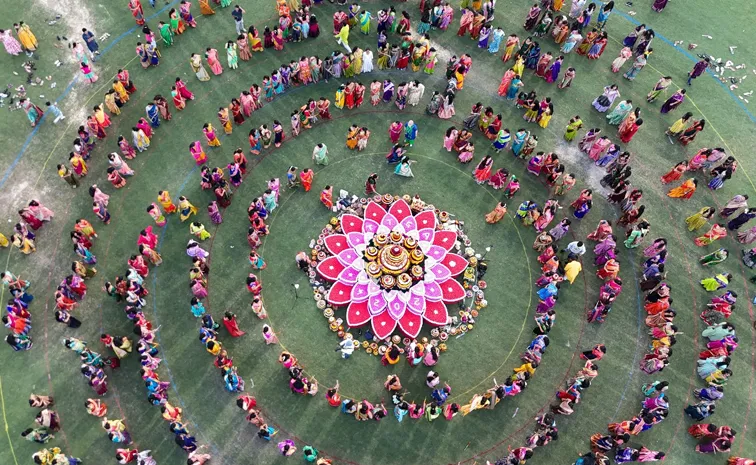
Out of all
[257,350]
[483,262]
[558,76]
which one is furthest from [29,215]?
[558,76]

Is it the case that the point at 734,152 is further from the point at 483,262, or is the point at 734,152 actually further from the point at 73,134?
the point at 73,134

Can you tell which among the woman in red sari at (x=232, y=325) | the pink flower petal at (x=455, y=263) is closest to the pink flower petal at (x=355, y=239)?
the pink flower petal at (x=455, y=263)

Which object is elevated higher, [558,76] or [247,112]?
[558,76]

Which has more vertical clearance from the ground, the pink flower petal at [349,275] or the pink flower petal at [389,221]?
the pink flower petal at [389,221]

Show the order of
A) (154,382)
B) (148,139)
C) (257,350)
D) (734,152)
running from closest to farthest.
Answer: (154,382) → (257,350) → (148,139) → (734,152)

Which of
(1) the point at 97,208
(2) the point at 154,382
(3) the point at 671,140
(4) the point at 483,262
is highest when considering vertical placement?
Answer: (3) the point at 671,140

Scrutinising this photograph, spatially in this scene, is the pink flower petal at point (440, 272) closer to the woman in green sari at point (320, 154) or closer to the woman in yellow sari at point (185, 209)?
the woman in green sari at point (320, 154)
